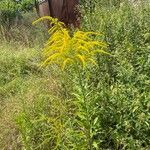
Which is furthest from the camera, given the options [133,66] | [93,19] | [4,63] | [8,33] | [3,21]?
[3,21]

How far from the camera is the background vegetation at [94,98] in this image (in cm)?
425

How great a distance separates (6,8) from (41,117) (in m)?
5.93

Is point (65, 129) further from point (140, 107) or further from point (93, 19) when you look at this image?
point (93, 19)

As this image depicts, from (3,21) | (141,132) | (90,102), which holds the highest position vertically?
(90,102)

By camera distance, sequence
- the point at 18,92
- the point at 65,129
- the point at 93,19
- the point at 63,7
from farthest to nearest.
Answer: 1. the point at 63,7
2. the point at 93,19
3. the point at 18,92
4. the point at 65,129

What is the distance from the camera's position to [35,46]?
23.7 feet

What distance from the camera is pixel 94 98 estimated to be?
448 cm

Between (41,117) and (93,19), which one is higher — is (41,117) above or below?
below

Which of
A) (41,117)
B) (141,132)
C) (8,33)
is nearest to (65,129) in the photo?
(41,117)

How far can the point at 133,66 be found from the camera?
16.3 ft

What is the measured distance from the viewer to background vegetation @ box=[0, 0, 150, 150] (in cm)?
425

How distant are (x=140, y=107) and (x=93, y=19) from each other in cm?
204

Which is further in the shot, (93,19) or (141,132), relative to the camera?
(93,19)

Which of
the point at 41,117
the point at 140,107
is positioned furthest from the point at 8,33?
the point at 140,107
